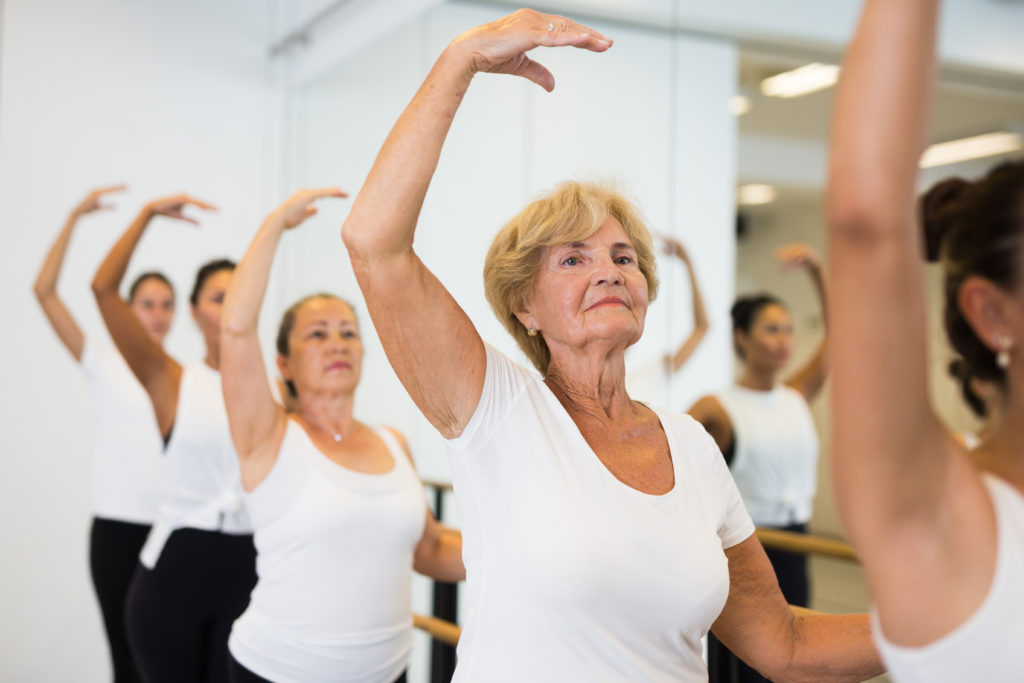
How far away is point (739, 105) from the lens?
2.71 metres

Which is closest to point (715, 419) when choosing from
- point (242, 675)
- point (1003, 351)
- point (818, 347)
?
point (818, 347)

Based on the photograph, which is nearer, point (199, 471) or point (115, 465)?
point (199, 471)

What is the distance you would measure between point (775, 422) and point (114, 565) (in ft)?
8.85

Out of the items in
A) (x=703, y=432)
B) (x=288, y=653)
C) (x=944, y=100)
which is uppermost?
(x=944, y=100)

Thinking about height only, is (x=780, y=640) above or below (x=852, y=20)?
below

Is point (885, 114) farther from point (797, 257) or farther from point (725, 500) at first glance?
point (797, 257)

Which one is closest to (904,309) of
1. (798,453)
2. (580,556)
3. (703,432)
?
(580,556)

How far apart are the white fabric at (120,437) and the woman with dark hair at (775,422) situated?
242 cm

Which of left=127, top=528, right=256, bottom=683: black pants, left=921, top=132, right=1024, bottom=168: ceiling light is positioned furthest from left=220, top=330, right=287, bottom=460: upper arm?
left=921, top=132, right=1024, bottom=168: ceiling light

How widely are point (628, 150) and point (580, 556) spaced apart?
1.95 m

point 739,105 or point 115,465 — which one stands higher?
point 739,105

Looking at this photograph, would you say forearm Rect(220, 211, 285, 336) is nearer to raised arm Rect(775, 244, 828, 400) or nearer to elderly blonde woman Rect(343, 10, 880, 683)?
elderly blonde woman Rect(343, 10, 880, 683)

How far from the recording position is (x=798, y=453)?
2482 millimetres

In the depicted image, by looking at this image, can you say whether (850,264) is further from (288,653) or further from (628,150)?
(628,150)
